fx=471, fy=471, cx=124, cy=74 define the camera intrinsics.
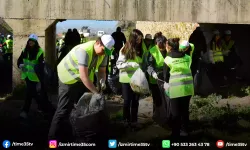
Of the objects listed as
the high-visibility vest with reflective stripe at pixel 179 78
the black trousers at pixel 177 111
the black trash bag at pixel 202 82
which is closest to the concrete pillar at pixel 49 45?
the black trash bag at pixel 202 82

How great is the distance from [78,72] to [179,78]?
1.71 meters

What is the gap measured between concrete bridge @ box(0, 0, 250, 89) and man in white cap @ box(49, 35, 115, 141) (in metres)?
4.64

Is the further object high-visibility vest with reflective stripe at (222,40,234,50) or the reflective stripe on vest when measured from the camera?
high-visibility vest with reflective stripe at (222,40,234,50)

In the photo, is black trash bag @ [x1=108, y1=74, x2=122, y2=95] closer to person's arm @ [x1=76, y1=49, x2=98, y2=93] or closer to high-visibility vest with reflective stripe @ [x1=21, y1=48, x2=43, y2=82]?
high-visibility vest with reflective stripe @ [x1=21, y1=48, x2=43, y2=82]

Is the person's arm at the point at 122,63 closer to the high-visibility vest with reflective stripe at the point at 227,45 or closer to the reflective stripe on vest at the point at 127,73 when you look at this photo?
the reflective stripe on vest at the point at 127,73

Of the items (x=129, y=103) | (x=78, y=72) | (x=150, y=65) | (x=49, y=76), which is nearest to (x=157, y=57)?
(x=150, y=65)

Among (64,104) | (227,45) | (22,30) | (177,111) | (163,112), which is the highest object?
(22,30)

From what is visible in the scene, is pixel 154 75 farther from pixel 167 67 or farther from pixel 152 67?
pixel 167 67

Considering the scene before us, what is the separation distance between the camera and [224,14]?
11.2 metres

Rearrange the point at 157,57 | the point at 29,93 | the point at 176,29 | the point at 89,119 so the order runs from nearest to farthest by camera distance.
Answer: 1. the point at 89,119
2. the point at 157,57
3. the point at 29,93
4. the point at 176,29

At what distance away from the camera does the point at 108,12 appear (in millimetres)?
11000

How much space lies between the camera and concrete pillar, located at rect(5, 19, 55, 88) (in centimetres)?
1108

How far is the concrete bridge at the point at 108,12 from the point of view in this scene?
10.9 meters

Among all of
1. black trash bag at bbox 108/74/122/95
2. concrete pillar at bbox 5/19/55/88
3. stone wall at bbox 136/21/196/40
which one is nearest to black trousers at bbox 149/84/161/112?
black trash bag at bbox 108/74/122/95
